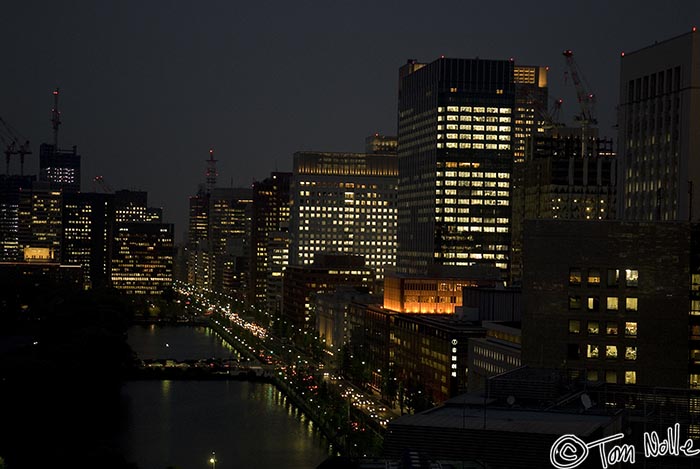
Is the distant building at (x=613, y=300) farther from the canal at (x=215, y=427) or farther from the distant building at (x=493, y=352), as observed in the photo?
the canal at (x=215, y=427)

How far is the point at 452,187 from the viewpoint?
12162 cm

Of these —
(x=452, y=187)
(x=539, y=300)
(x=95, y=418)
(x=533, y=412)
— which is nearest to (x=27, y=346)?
(x=95, y=418)

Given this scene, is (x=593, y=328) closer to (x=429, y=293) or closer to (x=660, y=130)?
(x=660, y=130)

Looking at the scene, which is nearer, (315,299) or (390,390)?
(390,390)

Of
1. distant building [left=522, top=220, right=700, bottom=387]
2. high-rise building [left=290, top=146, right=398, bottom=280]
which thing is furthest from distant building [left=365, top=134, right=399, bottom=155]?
distant building [left=522, top=220, right=700, bottom=387]

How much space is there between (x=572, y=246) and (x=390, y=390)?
113 feet

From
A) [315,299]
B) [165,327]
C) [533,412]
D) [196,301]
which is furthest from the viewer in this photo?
[196,301]

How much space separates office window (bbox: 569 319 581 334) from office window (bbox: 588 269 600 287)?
45.0 inches

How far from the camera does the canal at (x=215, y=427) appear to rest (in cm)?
5438

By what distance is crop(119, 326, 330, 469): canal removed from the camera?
54375 millimetres

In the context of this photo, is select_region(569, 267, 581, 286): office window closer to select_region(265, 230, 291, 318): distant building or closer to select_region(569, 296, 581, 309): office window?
select_region(569, 296, 581, 309): office window

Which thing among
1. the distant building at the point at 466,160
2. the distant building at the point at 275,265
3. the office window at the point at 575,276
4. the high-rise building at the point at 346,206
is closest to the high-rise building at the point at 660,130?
the office window at the point at 575,276

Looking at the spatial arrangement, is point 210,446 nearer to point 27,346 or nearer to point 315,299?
point 27,346

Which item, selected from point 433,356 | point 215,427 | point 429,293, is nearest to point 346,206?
point 429,293
